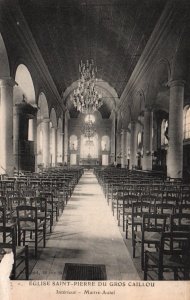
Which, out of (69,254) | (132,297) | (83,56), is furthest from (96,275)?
A: (83,56)

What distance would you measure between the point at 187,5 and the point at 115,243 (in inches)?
431

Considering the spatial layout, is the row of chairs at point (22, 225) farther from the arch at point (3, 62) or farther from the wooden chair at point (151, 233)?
the arch at point (3, 62)

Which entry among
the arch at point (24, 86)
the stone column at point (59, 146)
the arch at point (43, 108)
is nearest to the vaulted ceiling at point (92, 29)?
the arch at point (24, 86)

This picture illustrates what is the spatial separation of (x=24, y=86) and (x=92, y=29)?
619cm

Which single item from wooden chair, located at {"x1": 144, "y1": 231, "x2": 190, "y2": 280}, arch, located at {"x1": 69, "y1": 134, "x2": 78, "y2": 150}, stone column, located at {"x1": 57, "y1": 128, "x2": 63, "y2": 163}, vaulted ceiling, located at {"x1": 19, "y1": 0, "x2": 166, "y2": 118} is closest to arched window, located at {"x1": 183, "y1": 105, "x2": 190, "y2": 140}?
vaulted ceiling, located at {"x1": 19, "y1": 0, "x2": 166, "y2": 118}

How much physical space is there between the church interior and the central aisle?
22 mm

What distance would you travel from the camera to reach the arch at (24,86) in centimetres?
1814

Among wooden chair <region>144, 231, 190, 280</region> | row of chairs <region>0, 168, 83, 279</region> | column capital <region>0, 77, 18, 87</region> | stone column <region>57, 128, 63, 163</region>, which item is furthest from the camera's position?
stone column <region>57, 128, 63, 163</region>

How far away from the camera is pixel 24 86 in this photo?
65.2 feet

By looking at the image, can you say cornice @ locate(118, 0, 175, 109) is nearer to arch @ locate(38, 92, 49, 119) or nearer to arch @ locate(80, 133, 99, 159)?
arch @ locate(38, 92, 49, 119)

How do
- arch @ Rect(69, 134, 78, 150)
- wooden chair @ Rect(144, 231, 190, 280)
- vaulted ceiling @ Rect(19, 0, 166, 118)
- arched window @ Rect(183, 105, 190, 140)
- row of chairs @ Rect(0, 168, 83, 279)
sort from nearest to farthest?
wooden chair @ Rect(144, 231, 190, 280) < row of chairs @ Rect(0, 168, 83, 279) < vaulted ceiling @ Rect(19, 0, 166, 118) < arched window @ Rect(183, 105, 190, 140) < arch @ Rect(69, 134, 78, 150)

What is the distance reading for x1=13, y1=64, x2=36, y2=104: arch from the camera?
59.5 ft

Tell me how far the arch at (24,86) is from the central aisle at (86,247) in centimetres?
1212

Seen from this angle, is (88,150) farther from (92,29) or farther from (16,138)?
(16,138)
